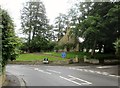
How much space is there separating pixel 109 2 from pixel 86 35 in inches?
283

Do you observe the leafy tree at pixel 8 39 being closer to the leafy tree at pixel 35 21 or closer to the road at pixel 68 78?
the road at pixel 68 78

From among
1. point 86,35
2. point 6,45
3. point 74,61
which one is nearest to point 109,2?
point 86,35

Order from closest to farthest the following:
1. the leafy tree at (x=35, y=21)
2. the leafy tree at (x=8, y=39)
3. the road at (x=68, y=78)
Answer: the leafy tree at (x=8, y=39) → the road at (x=68, y=78) → the leafy tree at (x=35, y=21)

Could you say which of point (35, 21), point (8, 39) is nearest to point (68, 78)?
point (8, 39)

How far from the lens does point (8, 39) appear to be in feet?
51.2

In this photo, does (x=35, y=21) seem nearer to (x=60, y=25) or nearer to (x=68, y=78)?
(x=60, y=25)

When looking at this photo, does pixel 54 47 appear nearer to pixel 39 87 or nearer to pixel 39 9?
pixel 39 9

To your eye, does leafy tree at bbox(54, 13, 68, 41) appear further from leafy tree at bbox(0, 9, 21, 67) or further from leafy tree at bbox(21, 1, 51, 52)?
leafy tree at bbox(0, 9, 21, 67)

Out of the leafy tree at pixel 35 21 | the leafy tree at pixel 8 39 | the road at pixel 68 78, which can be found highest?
the leafy tree at pixel 35 21

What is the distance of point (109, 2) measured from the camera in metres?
47.4

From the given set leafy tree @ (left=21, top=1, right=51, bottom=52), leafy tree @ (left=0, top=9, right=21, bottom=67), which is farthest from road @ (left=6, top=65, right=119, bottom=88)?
leafy tree @ (left=21, top=1, right=51, bottom=52)

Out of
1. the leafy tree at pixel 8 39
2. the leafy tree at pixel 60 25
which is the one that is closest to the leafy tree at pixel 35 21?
the leafy tree at pixel 60 25

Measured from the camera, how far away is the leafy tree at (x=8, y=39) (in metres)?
15.4

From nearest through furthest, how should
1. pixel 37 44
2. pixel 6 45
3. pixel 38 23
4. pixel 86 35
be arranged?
1. pixel 6 45
2. pixel 86 35
3. pixel 37 44
4. pixel 38 23
